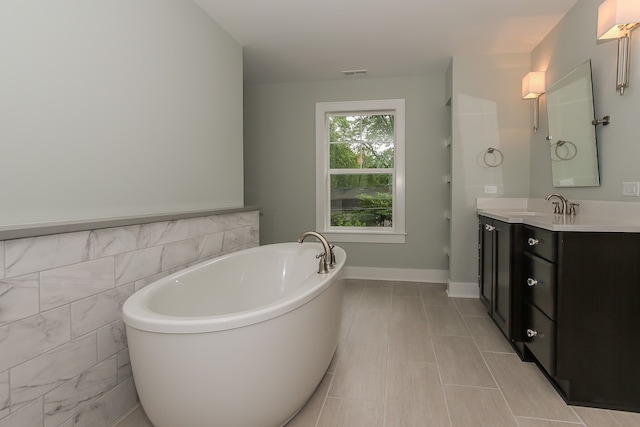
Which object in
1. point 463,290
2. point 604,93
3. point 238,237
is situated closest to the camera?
point 604,93

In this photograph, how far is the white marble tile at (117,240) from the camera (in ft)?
5.14

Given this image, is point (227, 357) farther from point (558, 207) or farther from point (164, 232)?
point (558, 207)

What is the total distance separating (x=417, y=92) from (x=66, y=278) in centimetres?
377

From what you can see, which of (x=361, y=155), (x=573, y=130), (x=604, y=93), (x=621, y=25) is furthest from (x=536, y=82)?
(x=361, y=155)

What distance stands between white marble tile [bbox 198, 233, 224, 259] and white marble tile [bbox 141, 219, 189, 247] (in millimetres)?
204

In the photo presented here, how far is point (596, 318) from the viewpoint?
166 centimetres

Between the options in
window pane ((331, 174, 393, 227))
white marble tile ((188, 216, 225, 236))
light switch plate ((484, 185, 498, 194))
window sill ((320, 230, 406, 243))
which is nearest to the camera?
white marble tile ((188, 216, 225, 236))

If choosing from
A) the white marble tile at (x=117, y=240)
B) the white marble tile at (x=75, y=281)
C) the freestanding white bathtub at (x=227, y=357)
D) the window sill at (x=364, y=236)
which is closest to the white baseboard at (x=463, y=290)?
the window sill at (x=364, y=236)

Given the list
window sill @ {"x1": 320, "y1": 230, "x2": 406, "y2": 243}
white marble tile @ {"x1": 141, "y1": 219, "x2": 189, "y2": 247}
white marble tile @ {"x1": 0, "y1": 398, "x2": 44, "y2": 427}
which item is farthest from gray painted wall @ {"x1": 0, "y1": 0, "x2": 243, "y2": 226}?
window sill @ {"x1": 320, "y1": 230, "x2": 406, "y2": 243}

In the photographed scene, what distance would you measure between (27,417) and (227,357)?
2.59 feet

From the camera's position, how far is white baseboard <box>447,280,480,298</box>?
3.52 metres

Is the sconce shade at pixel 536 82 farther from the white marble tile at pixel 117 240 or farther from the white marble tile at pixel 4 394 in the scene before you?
the white marble tile at pixel 4 394

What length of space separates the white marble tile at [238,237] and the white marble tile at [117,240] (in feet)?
2.97

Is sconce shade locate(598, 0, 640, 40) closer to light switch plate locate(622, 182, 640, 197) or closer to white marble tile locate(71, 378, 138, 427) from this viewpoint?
light switch plate locate(622, 182, 640, 197)
